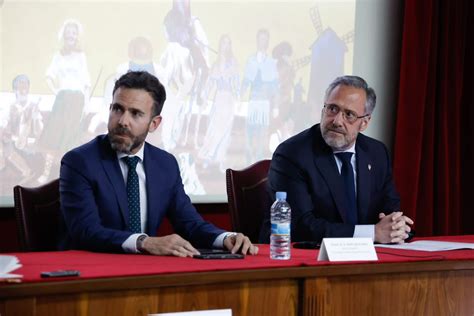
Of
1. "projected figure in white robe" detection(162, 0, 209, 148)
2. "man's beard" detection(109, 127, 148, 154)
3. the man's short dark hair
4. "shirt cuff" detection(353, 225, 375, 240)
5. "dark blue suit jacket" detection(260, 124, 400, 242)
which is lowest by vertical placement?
"shirt cuff" detection(353, 225, 375, 240)

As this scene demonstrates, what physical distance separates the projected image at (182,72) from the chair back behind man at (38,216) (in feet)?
3.60

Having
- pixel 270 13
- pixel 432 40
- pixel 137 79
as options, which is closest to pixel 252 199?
pixel 137 79

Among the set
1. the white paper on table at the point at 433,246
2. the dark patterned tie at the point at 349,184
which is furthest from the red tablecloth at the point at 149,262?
the dark patterned tie at the point at 349,184

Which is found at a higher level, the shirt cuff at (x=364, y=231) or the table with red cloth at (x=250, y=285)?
the shirt cuff at (x=364, y=231)

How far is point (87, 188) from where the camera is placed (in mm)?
3055

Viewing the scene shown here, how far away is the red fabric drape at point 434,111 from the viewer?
5.23 meters

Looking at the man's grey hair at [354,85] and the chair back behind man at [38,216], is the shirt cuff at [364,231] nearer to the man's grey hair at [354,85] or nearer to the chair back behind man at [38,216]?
the man's grey hair at [354,85]

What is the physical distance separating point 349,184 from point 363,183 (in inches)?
2.9

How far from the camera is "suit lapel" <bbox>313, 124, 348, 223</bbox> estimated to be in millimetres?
3508

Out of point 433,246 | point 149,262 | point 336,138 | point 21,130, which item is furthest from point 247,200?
point 21,130

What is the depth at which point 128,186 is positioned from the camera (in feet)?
10.4

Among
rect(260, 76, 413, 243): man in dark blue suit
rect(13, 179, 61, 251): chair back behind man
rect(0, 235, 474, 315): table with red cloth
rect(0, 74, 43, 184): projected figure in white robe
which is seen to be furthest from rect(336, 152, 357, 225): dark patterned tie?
rect(0, 74, 43, 184): projected figure in white robe

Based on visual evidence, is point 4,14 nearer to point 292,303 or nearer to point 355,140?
point 355,140

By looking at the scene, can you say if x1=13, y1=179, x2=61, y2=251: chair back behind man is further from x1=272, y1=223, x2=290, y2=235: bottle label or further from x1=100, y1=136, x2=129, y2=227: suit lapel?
x1=272, y1=223, x2=290, y2=235: bottle label
